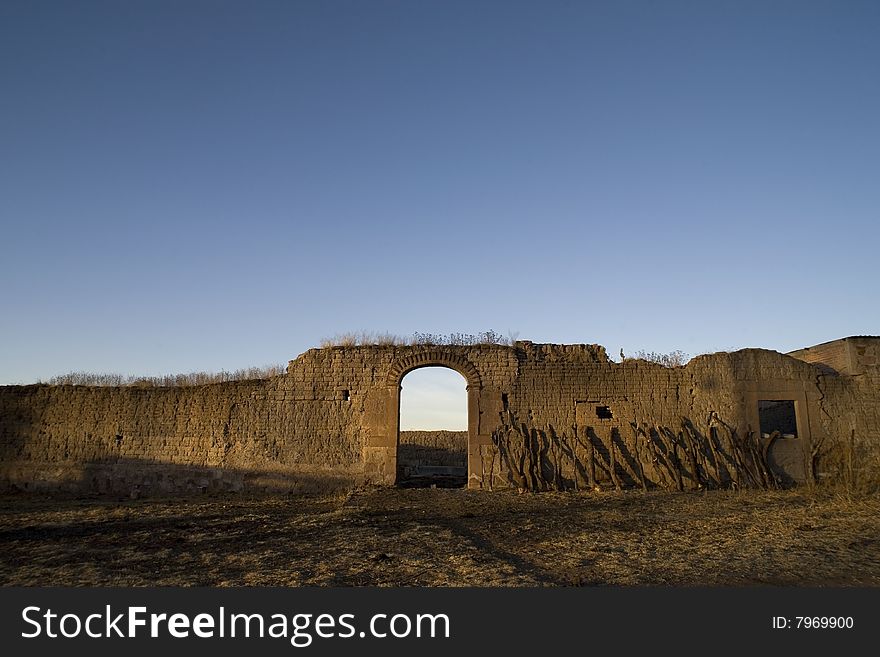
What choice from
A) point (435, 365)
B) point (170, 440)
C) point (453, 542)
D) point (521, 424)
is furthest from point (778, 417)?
point (170, 440)

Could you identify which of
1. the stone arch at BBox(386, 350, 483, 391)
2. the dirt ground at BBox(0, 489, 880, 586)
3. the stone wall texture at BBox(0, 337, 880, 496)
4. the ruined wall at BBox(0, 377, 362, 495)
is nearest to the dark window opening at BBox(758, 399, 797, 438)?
the stone wall texture at BBox(0, 337, 880, 496)

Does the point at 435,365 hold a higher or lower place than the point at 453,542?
higher

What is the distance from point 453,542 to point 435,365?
6.64 meters

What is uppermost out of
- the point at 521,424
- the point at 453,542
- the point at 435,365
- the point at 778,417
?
the point at 435,365

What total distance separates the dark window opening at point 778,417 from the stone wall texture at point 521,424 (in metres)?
1.83

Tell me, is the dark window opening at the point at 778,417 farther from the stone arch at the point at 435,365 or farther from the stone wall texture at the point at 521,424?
the stone arch at the point at 435,365

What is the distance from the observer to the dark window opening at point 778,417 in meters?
15.2

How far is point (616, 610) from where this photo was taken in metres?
3.91

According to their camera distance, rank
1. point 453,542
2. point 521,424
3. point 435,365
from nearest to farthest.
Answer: point 453,542, point 521,424, point 435,365

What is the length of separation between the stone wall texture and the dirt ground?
1423 millimetres

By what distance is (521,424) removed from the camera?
1290 cm

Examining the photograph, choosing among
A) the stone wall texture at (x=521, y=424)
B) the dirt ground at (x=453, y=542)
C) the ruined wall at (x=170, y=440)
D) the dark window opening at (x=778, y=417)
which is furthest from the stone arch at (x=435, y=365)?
the dark window opening at (x=778, y=417)

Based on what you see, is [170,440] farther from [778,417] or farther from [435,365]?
[778,417]

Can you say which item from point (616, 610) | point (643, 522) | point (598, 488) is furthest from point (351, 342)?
point (616, 610)
